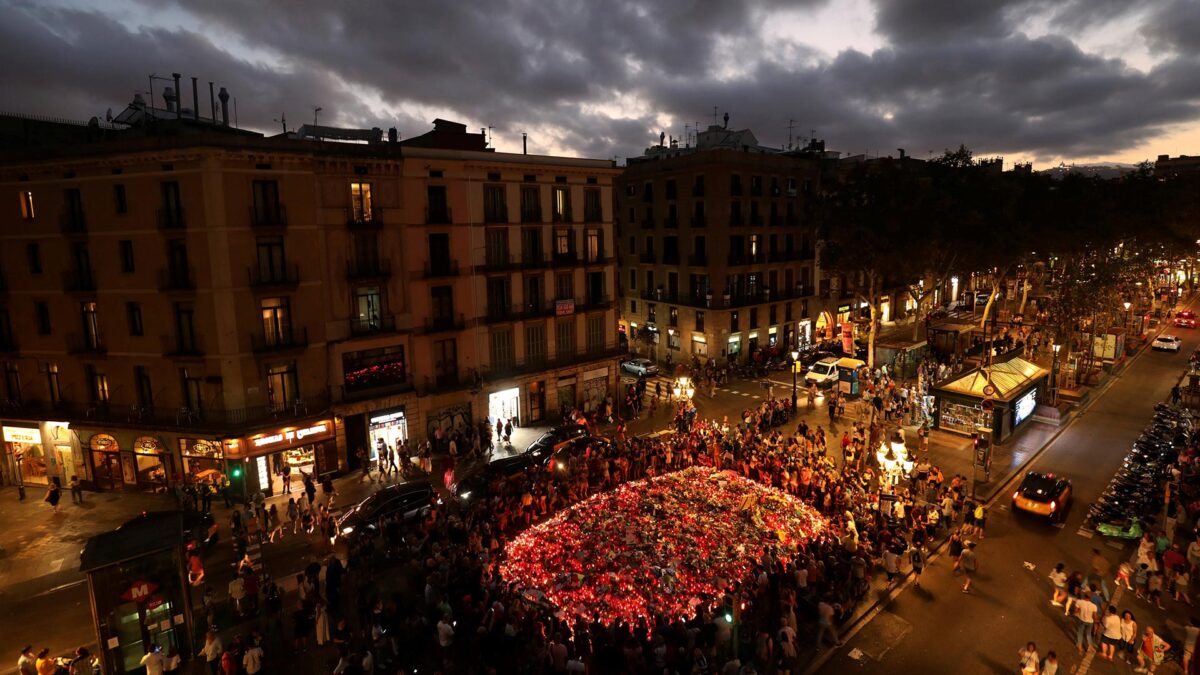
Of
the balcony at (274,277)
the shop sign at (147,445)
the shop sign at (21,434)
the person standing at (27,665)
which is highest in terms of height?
the balcony at (274,277)

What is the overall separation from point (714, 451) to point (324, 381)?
18054 mm

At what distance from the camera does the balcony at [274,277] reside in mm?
26438

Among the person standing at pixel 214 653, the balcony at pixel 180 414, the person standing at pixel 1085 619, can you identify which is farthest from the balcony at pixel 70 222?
the person standing at pixel 1085 619

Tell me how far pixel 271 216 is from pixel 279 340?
5.36 metres

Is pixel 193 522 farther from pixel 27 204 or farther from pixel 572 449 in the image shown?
pixel 27 204

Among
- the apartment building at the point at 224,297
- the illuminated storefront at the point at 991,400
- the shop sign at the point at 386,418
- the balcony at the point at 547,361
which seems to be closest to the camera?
the apartment building at the point at 224,297

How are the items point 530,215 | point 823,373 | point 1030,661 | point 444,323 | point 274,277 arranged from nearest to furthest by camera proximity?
1. point 1030,661
2. point 274,277
3. point 444,323
4. point 530,215
5. point 823,373

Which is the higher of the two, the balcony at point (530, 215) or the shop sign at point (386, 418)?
the balcony at point (530, 215)

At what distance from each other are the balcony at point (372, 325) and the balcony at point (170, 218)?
7753 millimetres

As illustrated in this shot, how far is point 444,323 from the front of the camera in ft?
106

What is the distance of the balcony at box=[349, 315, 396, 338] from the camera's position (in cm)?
2956

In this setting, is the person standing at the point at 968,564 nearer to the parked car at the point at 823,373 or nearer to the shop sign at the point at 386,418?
the parked car at the point at 823,373

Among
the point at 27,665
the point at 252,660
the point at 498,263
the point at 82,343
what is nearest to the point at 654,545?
the point at 252,660

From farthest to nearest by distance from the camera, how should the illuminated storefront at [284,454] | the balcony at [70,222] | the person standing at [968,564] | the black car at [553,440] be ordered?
the black car at [553,440]
the balcony at [70,222]
the illuminated storefront at [284,454]
the person standing at [968,564]
